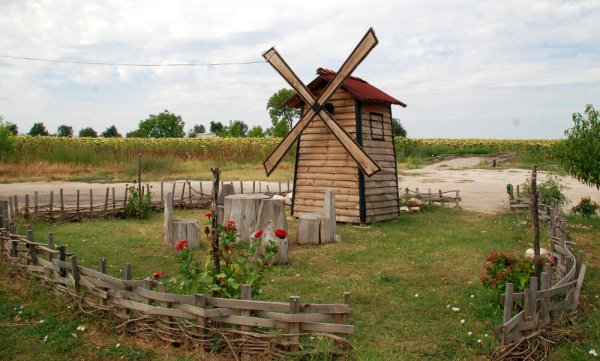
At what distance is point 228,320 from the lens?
16.3ft

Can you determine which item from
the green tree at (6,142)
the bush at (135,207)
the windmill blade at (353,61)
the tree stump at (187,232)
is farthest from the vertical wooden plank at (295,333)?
the green tree at (6,142)

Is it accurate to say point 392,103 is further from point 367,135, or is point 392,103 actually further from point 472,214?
point 472,214

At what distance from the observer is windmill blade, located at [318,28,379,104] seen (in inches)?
502

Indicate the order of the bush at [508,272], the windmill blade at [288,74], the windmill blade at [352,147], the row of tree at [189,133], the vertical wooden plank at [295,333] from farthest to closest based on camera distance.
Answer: the row of tree at [189,133] → the windmill blade at [288,74] → the windmill blade at [352,147] → the bush at [508,272] → the vertical wooden plank at [295,333]

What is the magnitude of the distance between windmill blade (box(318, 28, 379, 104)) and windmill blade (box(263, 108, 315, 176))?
595 mm

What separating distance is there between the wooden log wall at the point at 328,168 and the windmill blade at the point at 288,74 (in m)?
0.69

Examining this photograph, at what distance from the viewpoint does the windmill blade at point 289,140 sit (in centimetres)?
Answer: 1337

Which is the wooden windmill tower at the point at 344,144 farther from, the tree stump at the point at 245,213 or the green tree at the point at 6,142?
the green tree at the point at 6,142

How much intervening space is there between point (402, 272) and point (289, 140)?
6207mm

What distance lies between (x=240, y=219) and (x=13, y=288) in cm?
442

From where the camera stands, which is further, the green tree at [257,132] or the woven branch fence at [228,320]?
the green tree at [257,132]

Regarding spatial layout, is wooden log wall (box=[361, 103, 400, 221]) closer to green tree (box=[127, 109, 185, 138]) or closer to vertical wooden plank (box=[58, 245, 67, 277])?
vertical wooden plank (box=[58, 245, 67, 277])

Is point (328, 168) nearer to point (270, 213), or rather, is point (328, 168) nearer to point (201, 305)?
point (270, 213)

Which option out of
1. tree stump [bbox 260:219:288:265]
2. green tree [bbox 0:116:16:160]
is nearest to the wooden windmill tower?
tree stump [bbox 260:219:288:265]
